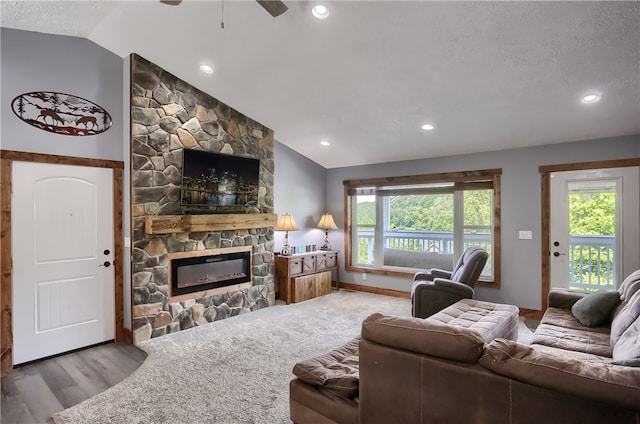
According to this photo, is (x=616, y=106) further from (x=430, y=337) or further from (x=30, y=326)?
(x=30, y=326)

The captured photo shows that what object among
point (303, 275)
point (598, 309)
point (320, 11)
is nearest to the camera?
point (320, 11)

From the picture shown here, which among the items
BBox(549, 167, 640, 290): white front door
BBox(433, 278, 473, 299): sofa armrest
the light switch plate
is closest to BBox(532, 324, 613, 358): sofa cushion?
BBox(433, 278, 473, 299): sofa armrest

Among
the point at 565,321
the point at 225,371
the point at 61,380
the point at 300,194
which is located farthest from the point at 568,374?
the point at 300,194

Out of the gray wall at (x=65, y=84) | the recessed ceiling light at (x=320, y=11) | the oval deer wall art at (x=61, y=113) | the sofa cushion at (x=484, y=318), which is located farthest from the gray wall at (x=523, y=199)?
the oval deer wall art at (x=61, y=113)

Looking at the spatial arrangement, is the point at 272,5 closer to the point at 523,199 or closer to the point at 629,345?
the point at 629,345

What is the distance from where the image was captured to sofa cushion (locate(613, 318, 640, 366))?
189cm

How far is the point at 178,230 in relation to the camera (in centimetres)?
411

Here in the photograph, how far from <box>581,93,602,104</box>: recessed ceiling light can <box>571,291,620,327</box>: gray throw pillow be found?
193 centimetres

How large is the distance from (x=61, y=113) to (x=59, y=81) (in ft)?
1.06

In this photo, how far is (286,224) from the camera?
18.5 feet

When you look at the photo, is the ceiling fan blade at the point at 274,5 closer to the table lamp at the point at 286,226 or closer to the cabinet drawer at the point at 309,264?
the table lamp at the point at 286,226

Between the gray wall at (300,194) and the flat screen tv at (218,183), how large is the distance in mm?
871

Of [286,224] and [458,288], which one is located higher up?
[286,224]

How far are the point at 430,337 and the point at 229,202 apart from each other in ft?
12.0
